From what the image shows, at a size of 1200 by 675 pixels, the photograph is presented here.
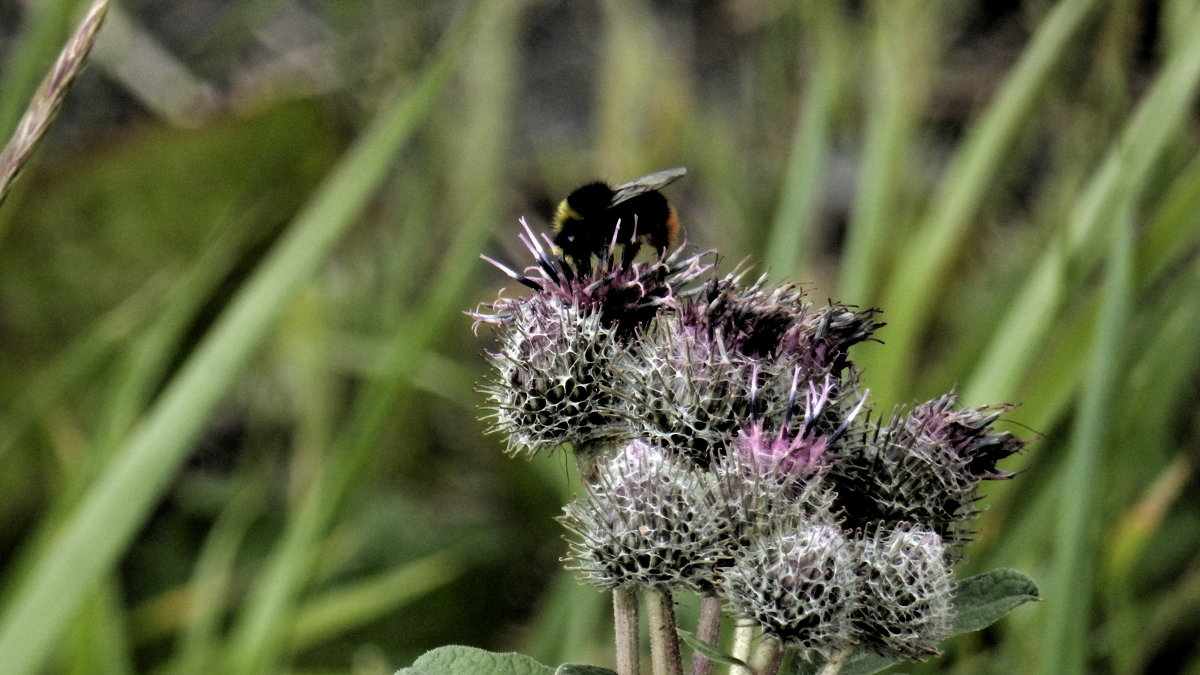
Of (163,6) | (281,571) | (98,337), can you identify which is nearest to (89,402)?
(98,337)


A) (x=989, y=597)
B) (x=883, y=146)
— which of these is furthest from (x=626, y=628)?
(x=883, y=146)

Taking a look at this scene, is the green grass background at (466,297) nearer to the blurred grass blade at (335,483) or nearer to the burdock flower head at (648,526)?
the blurred grass blade at (335,483)

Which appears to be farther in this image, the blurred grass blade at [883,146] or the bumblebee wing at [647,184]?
the blurred grass blade at [883,146]

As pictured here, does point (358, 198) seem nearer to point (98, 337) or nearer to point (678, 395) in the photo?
point (98, 337)

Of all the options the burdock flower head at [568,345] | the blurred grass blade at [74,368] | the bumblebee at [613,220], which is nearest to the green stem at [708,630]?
the burdock flower head at [568,345]

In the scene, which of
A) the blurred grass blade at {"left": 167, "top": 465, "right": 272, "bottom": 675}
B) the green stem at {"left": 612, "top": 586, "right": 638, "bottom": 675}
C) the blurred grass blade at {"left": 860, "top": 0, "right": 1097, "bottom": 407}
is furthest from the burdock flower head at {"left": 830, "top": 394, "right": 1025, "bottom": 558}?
the blurred grass blade at {"left": 167, "top": 465, "right": 272, "bottom": 675}

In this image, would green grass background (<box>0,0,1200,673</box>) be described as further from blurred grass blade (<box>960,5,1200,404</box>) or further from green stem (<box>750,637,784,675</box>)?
green stem (<box>750,637,784,675</box>)
